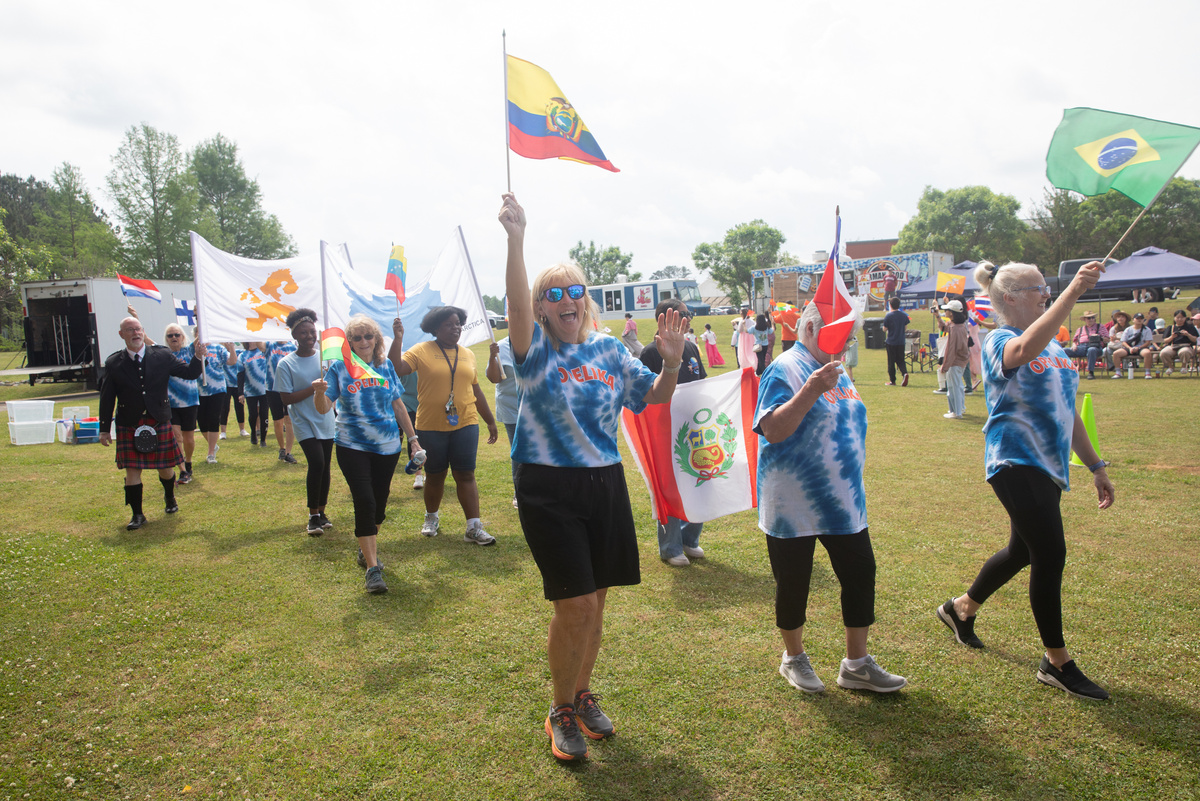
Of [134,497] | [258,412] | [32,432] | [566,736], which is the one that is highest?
[258,412]

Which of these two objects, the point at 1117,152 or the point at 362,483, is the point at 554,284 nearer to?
the point at 362,483

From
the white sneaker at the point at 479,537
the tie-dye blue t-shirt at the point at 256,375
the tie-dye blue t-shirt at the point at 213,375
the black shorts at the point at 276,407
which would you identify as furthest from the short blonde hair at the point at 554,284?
the tie-dye blue t-shirt at the point at 256,375

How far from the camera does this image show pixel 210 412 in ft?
33.7

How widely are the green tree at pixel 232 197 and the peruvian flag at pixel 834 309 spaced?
63.2m

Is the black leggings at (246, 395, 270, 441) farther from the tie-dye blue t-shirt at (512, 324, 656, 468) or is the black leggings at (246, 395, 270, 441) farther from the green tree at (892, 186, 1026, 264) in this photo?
the green tree at (892, 186, 1026, 264)

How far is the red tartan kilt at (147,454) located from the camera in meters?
7.07

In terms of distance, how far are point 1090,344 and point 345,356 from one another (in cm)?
2049

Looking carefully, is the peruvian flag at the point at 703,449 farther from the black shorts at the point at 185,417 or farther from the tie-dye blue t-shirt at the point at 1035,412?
the black shorts at the point at 185,417

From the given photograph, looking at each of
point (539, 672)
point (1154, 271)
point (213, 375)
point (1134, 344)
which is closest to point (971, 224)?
point (1154, 271)

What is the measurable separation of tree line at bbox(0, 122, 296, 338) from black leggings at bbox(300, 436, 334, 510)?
41872 mm

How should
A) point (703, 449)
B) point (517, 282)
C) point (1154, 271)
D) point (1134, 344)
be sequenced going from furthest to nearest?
point (1154, 271) < point (1134, 344) < point (703, 449) < point (517, 282)

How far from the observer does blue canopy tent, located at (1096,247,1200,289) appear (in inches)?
826

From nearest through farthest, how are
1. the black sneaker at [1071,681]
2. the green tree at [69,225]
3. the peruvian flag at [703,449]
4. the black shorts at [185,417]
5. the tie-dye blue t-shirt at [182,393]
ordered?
the black sneaker at [1071,681], the peruvian flag at [703,449], the tie-dye blue t-shirt at [182,393], the black shorts at [185,417], the green tree at [69,225]

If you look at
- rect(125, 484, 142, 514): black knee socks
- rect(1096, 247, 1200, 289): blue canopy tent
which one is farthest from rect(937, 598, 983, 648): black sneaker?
rect(1096, 247, 1200, 289): blue canopy tent
